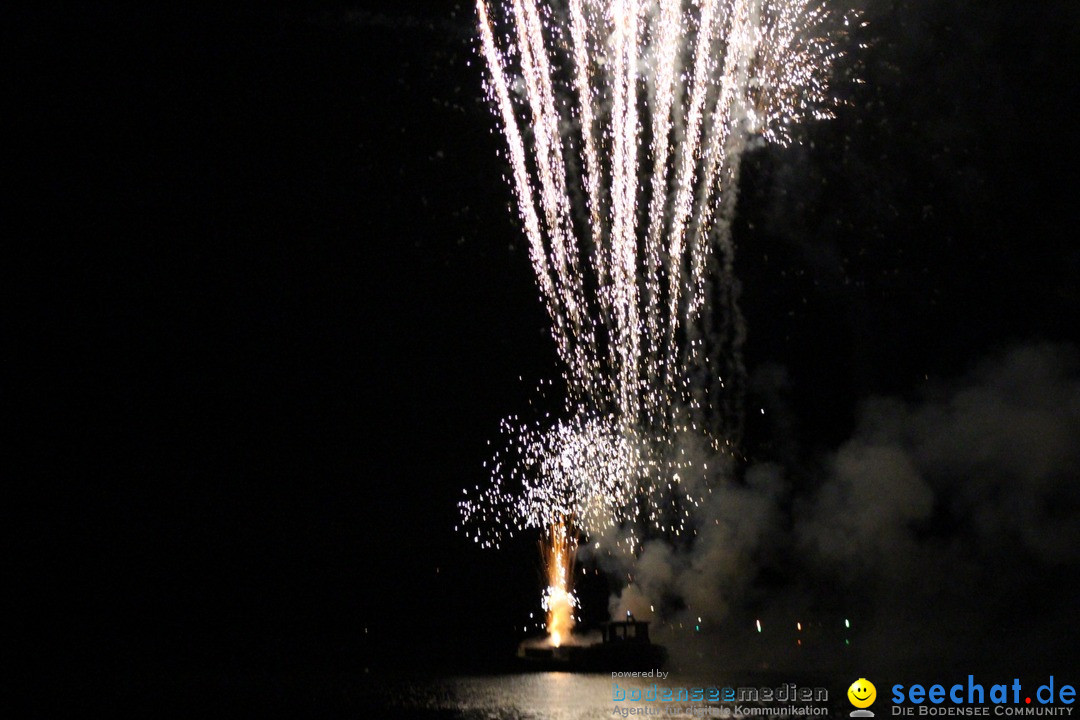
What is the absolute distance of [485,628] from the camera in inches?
1656

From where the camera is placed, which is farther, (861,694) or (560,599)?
(560,599)

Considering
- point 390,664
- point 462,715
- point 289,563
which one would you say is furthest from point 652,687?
point 289,563

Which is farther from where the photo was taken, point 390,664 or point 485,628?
point 485,628

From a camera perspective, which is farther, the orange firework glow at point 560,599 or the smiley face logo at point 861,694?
the orange firework glow at point 560,599

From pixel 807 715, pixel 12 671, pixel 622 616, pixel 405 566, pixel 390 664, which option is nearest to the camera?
pixel 807 715

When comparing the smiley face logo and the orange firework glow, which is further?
the orange firework glow

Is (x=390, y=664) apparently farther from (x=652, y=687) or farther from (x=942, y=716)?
(x=942, y=716)

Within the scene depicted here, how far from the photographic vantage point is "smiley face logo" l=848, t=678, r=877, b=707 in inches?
734

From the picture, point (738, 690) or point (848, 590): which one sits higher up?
point (848, 590)

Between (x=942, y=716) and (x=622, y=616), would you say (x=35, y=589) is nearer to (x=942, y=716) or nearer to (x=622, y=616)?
(x=622, y=616)

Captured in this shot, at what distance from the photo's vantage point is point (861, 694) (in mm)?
19500

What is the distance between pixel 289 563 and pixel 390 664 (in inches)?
268

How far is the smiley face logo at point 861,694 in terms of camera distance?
734 inches

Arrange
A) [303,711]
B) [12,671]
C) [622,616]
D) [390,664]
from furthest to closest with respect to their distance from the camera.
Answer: [622,616], [390,664], [12,671], [303,711]
